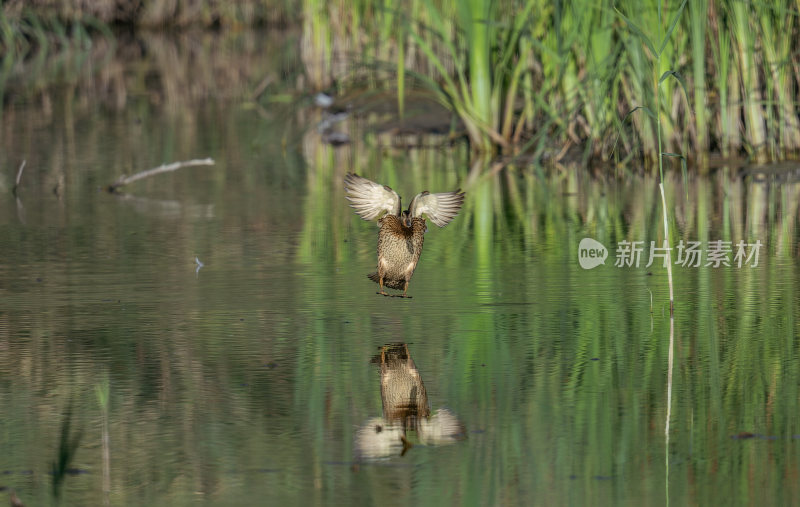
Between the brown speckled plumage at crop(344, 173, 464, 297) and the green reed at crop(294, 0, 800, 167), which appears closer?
the brown speckled plumage at crop(344, 173, 464, 297)

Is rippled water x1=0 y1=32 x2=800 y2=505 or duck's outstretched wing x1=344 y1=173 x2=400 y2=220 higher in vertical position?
duck's outstretched wing x1=344 y1=173 x2=400 y2=220

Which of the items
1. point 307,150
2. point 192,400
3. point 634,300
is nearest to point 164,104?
point 307,150

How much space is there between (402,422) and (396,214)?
1.20m

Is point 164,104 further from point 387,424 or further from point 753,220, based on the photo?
point 387,424

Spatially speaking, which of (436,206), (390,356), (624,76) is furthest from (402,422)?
(624,76)

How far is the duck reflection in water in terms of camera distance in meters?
4.07

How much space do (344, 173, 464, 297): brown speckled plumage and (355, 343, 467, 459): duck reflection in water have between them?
1.82 feet

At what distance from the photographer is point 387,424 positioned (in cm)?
430

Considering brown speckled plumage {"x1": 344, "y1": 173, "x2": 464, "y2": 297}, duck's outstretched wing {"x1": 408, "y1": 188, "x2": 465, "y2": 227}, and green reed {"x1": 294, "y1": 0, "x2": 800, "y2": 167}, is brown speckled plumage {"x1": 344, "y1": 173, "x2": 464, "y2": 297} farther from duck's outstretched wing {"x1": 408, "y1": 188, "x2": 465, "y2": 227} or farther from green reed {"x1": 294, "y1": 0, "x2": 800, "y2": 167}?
green reed {"x1": 294, "y1": 0, "x2": 800, "y2": 167}

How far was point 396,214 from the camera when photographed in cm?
536

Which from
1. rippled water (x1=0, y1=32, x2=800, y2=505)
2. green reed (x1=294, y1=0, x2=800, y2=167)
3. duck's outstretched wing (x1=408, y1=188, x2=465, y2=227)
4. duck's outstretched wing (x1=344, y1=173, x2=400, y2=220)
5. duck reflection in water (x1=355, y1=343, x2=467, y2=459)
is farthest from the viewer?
green reed (x1=294, y1=0, x2=800, y2=167)

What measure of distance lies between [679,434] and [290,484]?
1.07m

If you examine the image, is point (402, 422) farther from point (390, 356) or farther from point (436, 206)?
point (436, 206)

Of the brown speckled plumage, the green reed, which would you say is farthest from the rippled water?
the green reed
